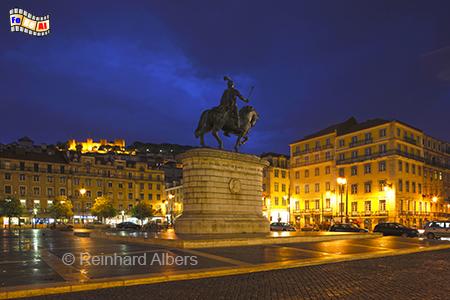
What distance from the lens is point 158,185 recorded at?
11725cm

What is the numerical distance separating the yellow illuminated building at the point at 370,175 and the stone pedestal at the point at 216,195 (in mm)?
43740

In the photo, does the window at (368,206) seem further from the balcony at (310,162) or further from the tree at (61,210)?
the tree at (61,210)

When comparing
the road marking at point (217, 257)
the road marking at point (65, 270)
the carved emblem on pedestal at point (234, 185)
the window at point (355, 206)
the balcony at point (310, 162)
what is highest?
the balcony at point (310, 162)

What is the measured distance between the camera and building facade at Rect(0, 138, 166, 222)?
92750 mm

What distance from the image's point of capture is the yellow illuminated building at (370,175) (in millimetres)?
75562

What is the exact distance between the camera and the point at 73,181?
101750mm

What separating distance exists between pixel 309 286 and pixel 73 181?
97.6m

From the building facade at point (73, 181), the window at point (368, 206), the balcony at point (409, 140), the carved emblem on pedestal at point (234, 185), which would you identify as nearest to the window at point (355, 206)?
the window at point (368, 206)

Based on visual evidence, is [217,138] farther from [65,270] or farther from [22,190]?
[22,190]

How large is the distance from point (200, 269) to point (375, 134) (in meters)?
→ 71.3

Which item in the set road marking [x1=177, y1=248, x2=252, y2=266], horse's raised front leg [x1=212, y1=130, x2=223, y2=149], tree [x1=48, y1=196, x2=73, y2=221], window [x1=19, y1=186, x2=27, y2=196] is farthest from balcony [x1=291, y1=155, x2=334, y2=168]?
road marking [x1=177, y1=248, x2=252, y2=266]

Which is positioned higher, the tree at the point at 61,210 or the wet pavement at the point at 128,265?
the wet pavement at the point at 128,265

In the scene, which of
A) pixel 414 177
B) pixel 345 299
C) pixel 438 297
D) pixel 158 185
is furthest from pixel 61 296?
pixel 158 185

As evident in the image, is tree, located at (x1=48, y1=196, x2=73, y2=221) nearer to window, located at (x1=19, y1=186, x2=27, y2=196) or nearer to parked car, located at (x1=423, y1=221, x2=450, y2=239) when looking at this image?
window, located at (x1=19, y1=186, x2=27, y2=196)
